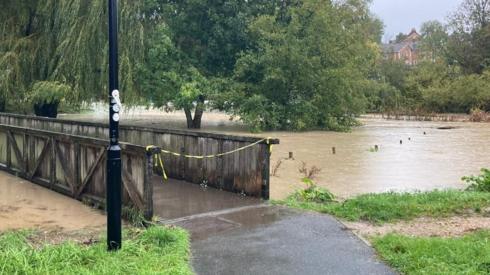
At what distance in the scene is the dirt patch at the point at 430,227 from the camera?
6.64 meters

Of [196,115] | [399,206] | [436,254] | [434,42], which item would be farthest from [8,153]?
[434,42]

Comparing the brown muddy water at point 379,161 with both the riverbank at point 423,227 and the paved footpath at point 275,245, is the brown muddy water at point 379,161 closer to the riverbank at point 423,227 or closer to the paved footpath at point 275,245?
the riverbank at point 423,227

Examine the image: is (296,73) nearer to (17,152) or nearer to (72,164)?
(17,152)

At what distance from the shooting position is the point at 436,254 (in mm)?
5469

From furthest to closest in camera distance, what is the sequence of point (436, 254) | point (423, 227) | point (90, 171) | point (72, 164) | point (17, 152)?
1. point (17, 152)
2. point (72, 164)
3. point (90, 171)
4. point (423, 227)
5. point (436, 254)

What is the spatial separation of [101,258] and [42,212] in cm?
399

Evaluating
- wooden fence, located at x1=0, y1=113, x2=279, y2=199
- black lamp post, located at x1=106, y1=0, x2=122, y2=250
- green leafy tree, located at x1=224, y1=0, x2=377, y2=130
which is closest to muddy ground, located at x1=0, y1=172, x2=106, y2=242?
black lamp post, located at x1=106, y1=0, x2=122, y2=250

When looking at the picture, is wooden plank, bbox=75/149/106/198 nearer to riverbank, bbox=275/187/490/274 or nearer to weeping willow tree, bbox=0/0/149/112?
riverbank, bbox=275/187/490/274

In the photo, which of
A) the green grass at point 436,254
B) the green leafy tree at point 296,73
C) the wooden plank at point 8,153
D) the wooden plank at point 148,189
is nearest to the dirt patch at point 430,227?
the green grass at point 436,254

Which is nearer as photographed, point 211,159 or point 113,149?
point 113,149

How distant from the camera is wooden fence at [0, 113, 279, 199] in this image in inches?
349

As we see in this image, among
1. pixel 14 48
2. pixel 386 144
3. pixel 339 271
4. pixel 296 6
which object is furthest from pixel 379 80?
pixel 339 271

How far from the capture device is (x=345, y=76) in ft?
97.2

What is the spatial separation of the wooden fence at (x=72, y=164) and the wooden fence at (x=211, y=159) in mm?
1691
